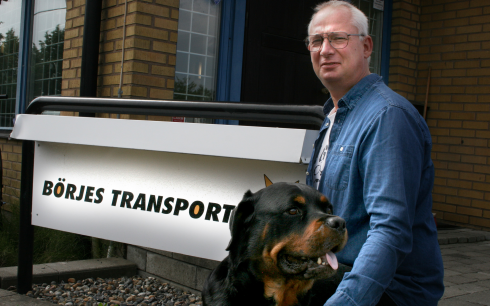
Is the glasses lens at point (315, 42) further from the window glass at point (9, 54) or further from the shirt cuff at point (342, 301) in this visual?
the window glass at point (9, 54)

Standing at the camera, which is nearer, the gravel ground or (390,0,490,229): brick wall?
the gravel ground

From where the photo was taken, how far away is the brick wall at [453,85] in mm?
6785

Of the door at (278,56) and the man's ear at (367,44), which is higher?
the door at (278,56)

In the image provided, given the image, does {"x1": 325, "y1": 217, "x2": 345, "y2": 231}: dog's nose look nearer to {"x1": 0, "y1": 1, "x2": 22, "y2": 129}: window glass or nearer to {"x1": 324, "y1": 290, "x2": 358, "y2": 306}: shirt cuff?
{"x1": 324, "y1": 290, "x2": 358, "y2": 306}: shirt cuff

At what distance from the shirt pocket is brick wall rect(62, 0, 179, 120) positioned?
9.88ft

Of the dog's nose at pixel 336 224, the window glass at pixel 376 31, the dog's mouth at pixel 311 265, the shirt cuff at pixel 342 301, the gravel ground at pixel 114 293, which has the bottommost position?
the gravel ground at pixel 114 293

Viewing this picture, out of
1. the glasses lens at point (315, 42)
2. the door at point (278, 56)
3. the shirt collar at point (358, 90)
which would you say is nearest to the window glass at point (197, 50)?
the door at point (278, 56)

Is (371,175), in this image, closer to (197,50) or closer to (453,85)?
(197,50)

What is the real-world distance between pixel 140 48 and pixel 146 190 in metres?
2.06

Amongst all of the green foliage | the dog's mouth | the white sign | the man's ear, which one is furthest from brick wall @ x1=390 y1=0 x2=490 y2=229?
the dog's mouth

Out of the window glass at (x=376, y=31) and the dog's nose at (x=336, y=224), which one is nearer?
the dog's nose at (x=336, y=224)

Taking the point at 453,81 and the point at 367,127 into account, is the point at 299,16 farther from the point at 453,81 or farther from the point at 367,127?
the point at 367,127

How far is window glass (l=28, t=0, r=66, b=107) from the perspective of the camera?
597cm

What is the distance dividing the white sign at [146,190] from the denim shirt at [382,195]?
1.46ft
